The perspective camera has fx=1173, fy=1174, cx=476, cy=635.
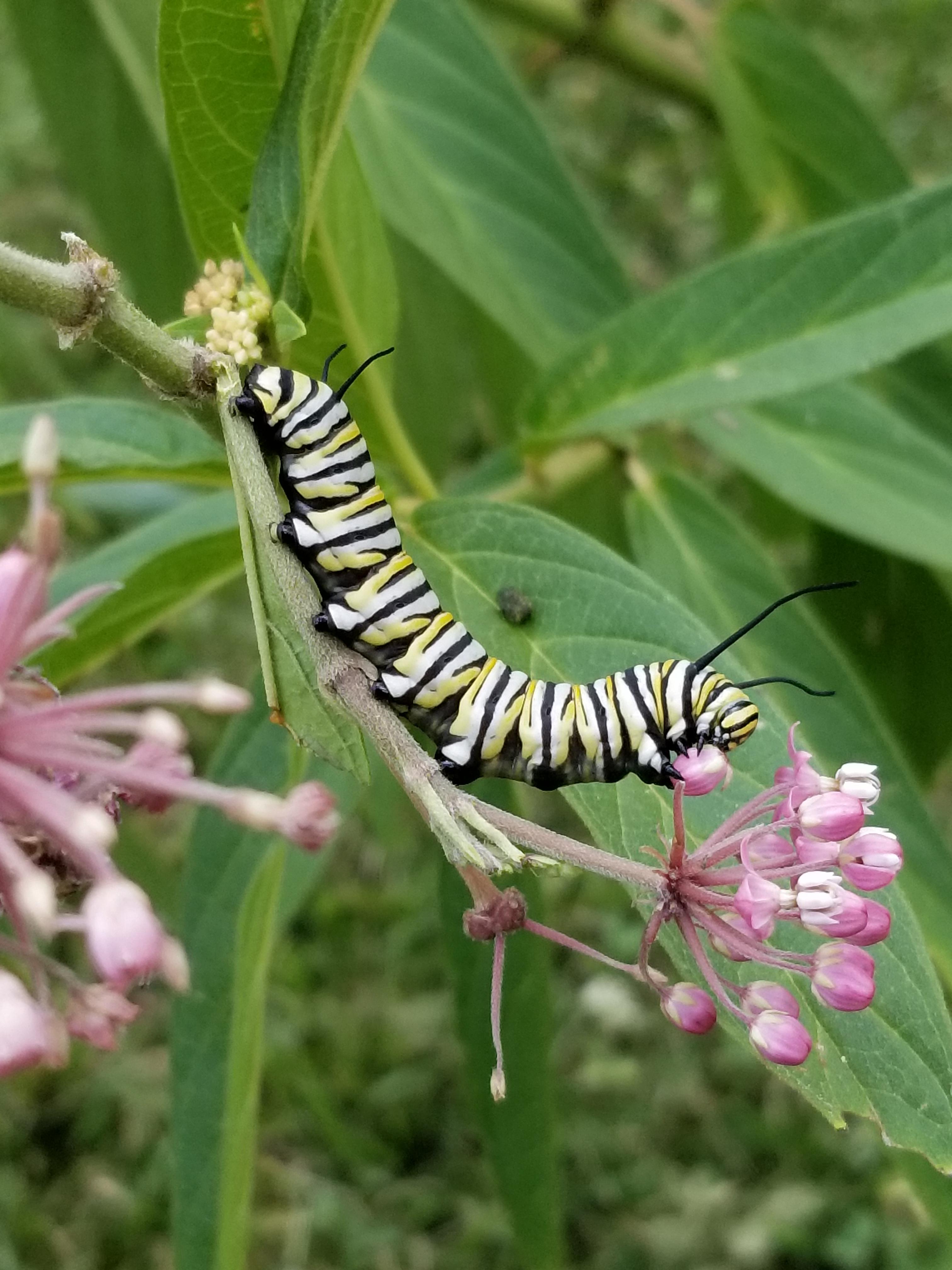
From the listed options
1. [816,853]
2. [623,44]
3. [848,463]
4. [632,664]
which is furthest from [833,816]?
[623,44]

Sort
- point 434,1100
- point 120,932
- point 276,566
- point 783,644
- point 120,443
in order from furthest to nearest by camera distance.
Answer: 1. point 434,1100
2. point 783,644
3. point 120,443
4. point 276,566
5. point 120,932

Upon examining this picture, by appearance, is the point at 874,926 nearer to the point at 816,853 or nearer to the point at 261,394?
the point at 816,853

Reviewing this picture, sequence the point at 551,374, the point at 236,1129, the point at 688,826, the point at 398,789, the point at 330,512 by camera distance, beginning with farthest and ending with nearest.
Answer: the point at 398,789 → the point at 551,374 → the point at 236,1129 → the point at 330,512 → the point at 688,826

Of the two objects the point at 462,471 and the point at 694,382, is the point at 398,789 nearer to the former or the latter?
the point at 694,382

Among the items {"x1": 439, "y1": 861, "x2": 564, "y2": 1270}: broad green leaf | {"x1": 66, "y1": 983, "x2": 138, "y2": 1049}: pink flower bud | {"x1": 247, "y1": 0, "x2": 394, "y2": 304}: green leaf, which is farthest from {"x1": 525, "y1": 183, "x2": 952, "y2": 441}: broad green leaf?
{"x1": 66, "y1": 983, "x2": 138, "y2": 1049}: pink flower bud

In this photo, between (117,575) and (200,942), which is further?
(117,575)

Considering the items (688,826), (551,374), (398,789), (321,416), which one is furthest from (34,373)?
(688,826)
